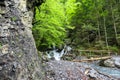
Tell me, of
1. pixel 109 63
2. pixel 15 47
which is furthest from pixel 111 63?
pixel 15 47

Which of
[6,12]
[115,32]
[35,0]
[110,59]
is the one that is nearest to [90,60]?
[110,59]

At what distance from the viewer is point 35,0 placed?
36.5ft

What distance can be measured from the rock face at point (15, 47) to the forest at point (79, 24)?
28.7 ft

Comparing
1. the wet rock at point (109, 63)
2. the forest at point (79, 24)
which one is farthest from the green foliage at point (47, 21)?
the wet rock at point (109, 63)

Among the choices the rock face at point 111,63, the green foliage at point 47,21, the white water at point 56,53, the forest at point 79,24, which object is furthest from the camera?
the white water at point 56,53

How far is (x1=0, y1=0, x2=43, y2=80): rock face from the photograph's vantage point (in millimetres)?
5863

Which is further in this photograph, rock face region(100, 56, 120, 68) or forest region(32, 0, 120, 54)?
forest region(32, 0, 120, 54)

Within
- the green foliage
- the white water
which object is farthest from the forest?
the white water

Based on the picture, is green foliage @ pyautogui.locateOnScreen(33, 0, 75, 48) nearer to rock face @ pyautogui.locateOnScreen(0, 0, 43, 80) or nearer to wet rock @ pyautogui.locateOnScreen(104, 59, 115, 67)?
wet rock @ pyautogui.locateOnScreen(104, 59, 115, 67)

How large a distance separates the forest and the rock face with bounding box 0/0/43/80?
8.75 m

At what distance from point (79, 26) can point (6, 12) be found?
71.9ft

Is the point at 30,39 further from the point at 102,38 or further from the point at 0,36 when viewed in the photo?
the point at 102,38

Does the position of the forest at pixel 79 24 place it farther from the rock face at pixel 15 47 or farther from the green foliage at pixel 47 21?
the rock face at pixel 15 47

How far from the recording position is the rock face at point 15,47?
5.86m
